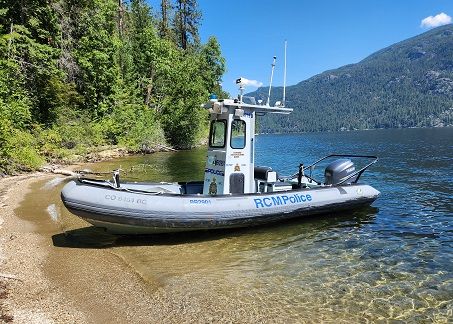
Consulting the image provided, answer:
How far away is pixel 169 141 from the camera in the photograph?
1571 inches

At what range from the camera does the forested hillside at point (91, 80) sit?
2098cm

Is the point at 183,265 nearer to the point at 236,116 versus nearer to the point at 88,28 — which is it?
the point at 236,116

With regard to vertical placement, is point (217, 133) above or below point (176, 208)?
above

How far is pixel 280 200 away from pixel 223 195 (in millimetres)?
1655

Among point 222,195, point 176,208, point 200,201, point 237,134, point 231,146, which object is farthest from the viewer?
point 237,134

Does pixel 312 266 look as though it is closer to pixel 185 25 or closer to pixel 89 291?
pixel 89 291

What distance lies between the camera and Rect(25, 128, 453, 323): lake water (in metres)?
5.91

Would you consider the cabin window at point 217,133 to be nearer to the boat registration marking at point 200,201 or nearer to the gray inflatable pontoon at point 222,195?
the gray inflatable pontoon at point 222,195

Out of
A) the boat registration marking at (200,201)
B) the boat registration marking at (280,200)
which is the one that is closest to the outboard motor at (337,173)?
the boat registration marking at (280,200)

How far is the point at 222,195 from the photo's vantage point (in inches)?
376

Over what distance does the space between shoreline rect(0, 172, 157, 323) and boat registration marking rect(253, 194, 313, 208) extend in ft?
12.4

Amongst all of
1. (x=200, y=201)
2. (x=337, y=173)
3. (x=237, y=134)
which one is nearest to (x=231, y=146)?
(x=237, y=134)

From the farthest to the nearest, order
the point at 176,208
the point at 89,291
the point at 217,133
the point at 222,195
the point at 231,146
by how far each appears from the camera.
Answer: the point at 217,133 < the point at 231,146 < the point at 222,195 < the point at 176,208 < the point at 89,291

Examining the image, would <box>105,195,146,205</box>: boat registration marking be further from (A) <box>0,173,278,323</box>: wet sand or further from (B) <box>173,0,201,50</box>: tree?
(B) <box>173,0,201,50</box>: tree
